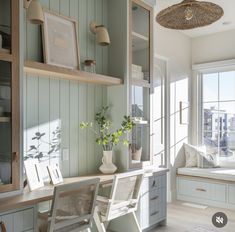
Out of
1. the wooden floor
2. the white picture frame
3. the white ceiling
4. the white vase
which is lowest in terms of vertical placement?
the wooden floor

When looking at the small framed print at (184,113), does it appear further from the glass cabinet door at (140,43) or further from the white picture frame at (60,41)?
the white picture frame at (60,41)

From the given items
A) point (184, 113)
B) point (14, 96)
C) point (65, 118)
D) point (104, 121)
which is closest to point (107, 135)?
point (104, 121)

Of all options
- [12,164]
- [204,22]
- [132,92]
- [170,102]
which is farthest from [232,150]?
[12,164]

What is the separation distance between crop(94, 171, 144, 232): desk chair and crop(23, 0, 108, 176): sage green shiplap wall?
54 centimetres

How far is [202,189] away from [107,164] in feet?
6.95

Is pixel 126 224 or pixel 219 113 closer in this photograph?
pixel 126 224

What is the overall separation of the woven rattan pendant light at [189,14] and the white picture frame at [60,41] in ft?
2.80

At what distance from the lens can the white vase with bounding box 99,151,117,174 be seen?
9.49 ft

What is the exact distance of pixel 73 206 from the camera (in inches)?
77.7

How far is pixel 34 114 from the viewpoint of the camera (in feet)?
8.14

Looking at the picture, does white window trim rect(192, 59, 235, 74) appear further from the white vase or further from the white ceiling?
the white vase

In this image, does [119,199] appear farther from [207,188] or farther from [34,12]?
[207,188]

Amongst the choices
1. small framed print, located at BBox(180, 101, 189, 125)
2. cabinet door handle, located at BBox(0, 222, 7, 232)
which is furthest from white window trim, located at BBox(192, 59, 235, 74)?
cabinet door handle, located at BBox(0, 222, 7, 232)

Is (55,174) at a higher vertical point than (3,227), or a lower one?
higher
